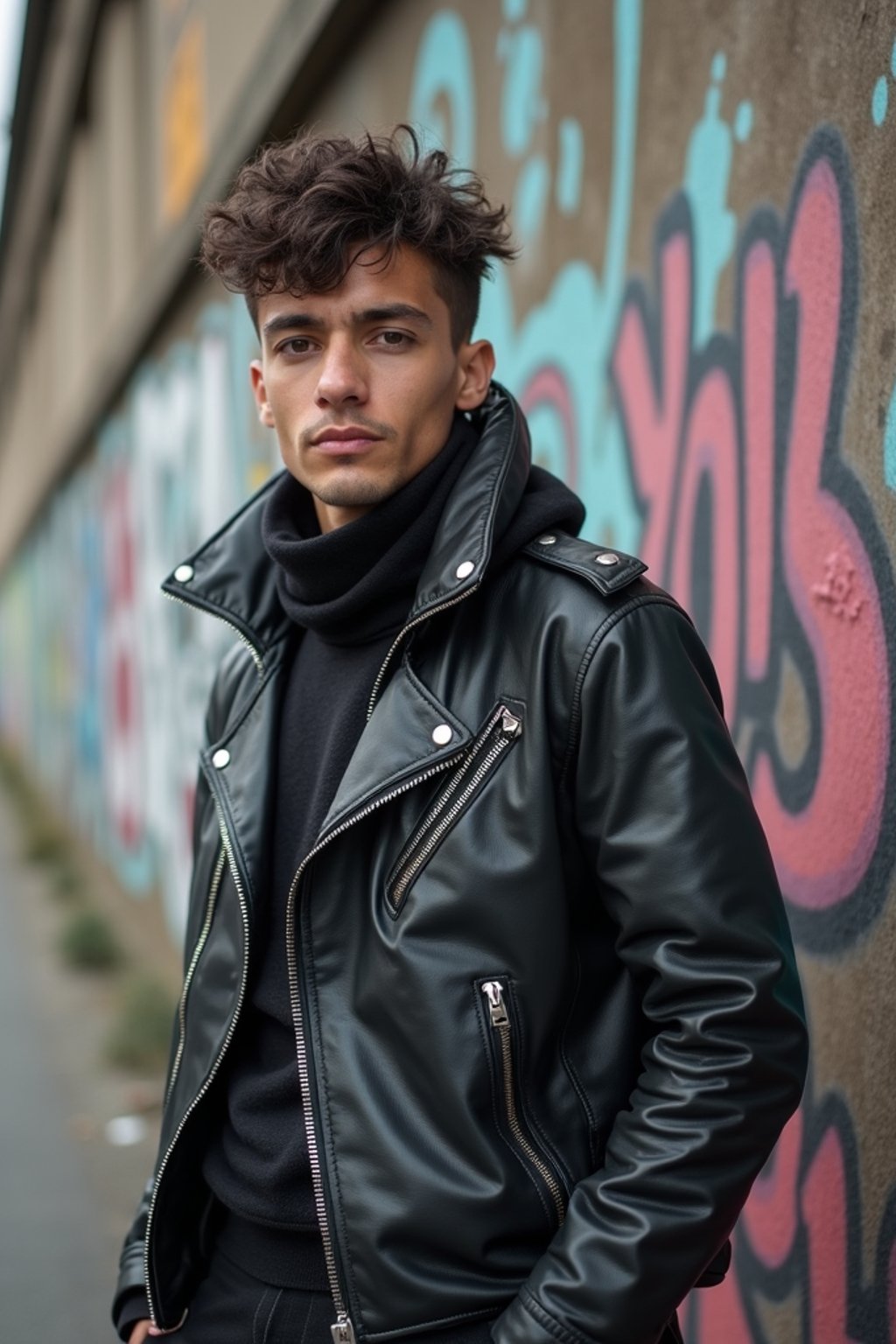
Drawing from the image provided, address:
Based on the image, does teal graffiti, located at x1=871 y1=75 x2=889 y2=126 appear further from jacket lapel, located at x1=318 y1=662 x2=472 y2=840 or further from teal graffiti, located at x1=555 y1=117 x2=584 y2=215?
teal graffiti, located at x1=555 y1=117 x2=584 y2=215

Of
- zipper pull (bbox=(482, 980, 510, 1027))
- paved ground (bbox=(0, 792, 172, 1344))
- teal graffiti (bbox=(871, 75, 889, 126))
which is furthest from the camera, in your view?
paved ground (bbox=(0, 792, 172, 1344))

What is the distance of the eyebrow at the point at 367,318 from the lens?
6.49 ft

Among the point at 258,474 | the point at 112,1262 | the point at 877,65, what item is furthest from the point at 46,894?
the point at 877,65

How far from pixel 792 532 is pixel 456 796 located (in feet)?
3.11

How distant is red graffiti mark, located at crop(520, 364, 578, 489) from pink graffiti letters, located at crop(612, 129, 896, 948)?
1.56 feet

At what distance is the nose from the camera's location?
1.96 metres

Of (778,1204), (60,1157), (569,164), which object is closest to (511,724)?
(778,1204)

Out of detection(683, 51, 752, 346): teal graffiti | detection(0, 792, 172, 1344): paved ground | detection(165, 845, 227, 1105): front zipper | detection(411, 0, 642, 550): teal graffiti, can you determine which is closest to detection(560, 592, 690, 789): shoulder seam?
detection(165, 845, 227, 1105): front zipper

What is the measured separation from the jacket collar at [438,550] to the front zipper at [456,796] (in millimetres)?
176

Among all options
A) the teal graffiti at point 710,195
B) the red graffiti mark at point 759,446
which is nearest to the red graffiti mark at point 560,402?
the teal graffiti at point 710,195

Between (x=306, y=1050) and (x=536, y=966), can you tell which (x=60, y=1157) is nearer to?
(x=306, y=1050)

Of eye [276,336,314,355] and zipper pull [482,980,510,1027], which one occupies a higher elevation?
eye [276,336,314,355]

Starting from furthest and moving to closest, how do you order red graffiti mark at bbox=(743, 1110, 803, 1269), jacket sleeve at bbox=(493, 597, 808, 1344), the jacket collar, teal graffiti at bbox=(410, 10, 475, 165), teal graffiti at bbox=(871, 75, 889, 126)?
teal graffiti at bbox=(410, 10, 475, 165) < red graffiti mark at bbox=(743, 1110, 803, 1269) < teal graffiti at bbox=(871, 75, 889, 126) < the jacket collar < jacket sleeve at bbox=(493, 597, 808, 1344)

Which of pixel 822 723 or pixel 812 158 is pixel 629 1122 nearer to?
pixel 822 723
